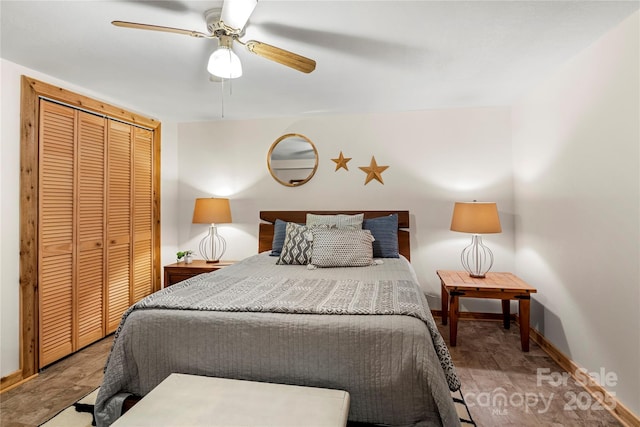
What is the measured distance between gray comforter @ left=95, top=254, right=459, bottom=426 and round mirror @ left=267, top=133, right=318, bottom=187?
211cm

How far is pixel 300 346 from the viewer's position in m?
1.44

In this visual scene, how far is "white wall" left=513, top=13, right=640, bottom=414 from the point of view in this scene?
5.86ft

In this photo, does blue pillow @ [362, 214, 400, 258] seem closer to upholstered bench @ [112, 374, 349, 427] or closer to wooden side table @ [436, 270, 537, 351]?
wooden side table @ [436, 270, 537, 351]

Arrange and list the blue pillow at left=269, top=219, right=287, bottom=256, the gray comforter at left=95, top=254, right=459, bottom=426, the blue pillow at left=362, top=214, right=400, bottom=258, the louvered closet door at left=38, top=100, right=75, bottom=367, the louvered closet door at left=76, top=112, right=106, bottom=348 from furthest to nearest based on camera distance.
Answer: the blue pillow at left=269, top=219, right=287, bottom=256, the blue pillow at left=362, top=214, right=400, bottom=258, the louvered closet door at left=76, top=112, right=106, bottom=348, the louvered closet door at left=38, top=100, right=75, bottom=367, the gray comforter at left=95, top=254, right=459, bottom=426

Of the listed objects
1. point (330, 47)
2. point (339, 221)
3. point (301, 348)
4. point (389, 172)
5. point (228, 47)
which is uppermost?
point (330, 47)

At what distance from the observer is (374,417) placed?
4.51 feet

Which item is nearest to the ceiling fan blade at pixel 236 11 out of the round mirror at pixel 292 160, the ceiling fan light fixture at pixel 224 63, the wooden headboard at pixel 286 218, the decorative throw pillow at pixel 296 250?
the ceiling fan light fixture at pixel 224 63

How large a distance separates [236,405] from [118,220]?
104 inches

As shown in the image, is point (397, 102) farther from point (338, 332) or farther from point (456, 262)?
point (338, 332)

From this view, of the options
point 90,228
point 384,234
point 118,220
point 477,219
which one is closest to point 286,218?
point 384,234

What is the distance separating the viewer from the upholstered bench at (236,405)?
116 cm

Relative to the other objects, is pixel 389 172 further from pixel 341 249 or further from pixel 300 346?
pixel 300 346

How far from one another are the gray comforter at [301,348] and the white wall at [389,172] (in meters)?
1.89

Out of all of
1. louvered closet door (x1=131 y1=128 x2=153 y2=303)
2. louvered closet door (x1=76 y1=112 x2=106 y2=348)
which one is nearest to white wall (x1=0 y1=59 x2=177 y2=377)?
louvered closet door (x1=76 y1=112 x2=106 y2=348)
